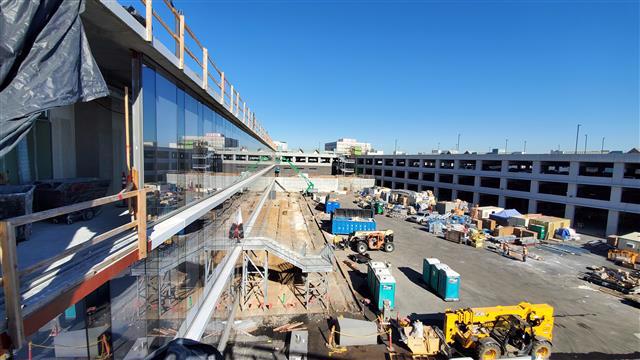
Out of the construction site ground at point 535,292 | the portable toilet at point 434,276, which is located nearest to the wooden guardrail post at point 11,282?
the construction site ground at point 535,292

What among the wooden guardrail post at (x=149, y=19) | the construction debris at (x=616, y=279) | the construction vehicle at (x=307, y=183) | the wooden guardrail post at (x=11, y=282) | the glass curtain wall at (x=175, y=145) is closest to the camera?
the wooden guardrail post at (x=11, y=282)

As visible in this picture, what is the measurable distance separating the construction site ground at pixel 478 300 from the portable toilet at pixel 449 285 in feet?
1.29

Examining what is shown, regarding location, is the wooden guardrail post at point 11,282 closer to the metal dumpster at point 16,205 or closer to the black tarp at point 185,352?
the black tarp at point 185,352

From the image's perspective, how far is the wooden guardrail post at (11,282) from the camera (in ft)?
6.93

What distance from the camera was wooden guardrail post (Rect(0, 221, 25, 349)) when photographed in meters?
2.11

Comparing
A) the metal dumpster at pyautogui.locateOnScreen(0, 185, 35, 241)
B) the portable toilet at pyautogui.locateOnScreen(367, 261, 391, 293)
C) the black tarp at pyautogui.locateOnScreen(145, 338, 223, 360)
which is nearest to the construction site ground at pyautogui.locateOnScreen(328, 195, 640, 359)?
the portable toilet at pyautogui.locateOnScreen(367, 261, 391, 293)

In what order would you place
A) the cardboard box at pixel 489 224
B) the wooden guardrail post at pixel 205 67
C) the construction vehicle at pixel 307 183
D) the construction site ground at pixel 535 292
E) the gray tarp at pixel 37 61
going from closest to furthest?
1. the gray tarp at pixel 37 61
2. the wooden guardrail post at pixel 205 67
3. the construction site ground at pixel 535 292
4. the cardboard box at pixel 489 224
5. the construction vehicle at pixel 307 183

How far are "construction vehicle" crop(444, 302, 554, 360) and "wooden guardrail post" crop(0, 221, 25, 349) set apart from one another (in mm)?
14380

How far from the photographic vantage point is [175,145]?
6.59 m

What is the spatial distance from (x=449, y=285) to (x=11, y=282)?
19074mm

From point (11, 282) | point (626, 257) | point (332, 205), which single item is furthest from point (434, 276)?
point (332, 205)

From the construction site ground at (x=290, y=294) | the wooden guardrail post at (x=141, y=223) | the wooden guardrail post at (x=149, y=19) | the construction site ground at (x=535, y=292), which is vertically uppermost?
the wooden guardrail post at (x=149, y=19)

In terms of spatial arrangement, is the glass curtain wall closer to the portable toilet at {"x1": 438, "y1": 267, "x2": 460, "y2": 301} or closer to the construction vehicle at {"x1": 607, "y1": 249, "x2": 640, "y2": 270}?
the portable toilet at {"x1": 438, "y1": 267, "x2": 460, "y2": 301}

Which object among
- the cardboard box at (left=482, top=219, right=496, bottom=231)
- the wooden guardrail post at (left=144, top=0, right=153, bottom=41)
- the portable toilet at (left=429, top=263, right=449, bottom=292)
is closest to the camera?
the wooden guardrail post at (left=144, top=0, right=153, bottom=41)
